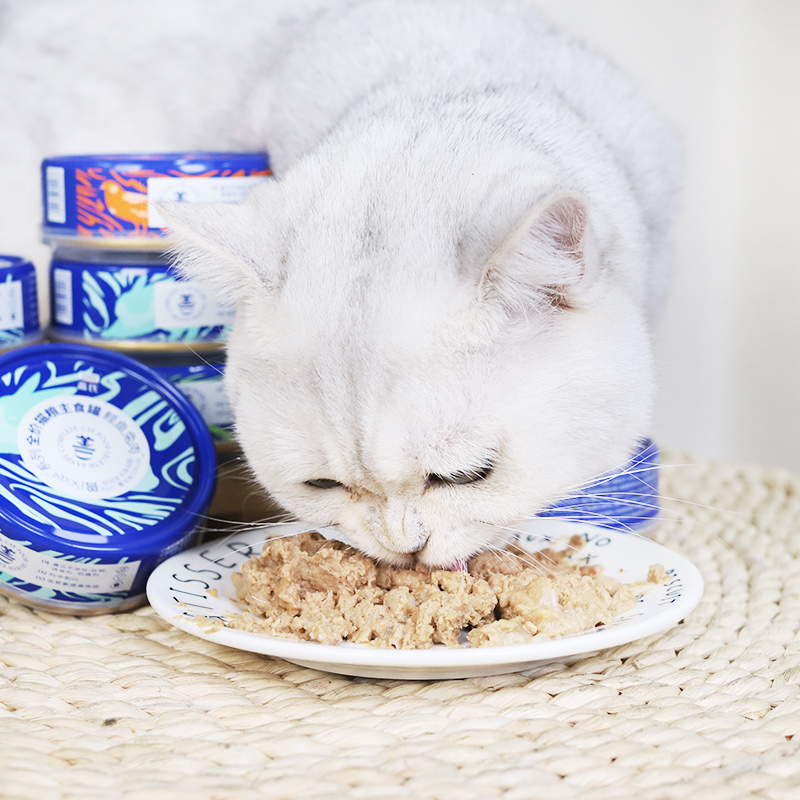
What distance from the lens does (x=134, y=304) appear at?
192cm

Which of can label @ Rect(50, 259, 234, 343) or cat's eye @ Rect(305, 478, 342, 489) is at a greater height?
can label @ Rect(50, 259, 234, 343)

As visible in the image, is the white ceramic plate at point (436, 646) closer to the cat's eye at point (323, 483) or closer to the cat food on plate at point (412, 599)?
the cat food on plate at point (412, 599)

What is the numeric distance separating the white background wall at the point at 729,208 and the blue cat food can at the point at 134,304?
1667 millimetres

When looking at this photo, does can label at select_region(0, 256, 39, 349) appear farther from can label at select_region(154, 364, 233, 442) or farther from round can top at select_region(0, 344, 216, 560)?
can label at select_region(154, 364, 233, 442)

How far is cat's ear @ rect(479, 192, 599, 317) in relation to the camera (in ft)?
3.90

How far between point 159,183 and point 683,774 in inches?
55.5

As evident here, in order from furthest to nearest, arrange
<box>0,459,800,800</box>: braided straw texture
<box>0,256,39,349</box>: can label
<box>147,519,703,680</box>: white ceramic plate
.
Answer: <box>0,256,39,349</box>: can label → <box>147,519,703,680</box>: white ceramic plate → <box>0,459,800,800</box>: braided straw texture

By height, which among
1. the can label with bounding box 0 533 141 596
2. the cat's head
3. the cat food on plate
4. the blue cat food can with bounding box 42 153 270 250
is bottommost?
the can label with bounding box 0 533 141 596

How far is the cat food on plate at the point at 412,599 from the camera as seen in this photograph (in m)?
1.36

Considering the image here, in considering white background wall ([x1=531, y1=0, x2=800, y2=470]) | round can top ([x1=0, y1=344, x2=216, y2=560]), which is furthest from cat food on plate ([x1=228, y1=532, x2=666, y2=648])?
white background wall ([x1=531, y1=0, x2=800, y2=470])

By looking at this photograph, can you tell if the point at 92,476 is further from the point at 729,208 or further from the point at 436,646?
the point at 729,208

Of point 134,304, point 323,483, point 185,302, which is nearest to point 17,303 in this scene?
point 134,304

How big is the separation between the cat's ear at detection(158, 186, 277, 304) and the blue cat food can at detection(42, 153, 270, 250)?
0.41m

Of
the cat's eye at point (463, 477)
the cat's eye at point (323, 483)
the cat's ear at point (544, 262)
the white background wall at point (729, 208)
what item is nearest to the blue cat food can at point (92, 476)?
the cat's eye at point (323, 483)
